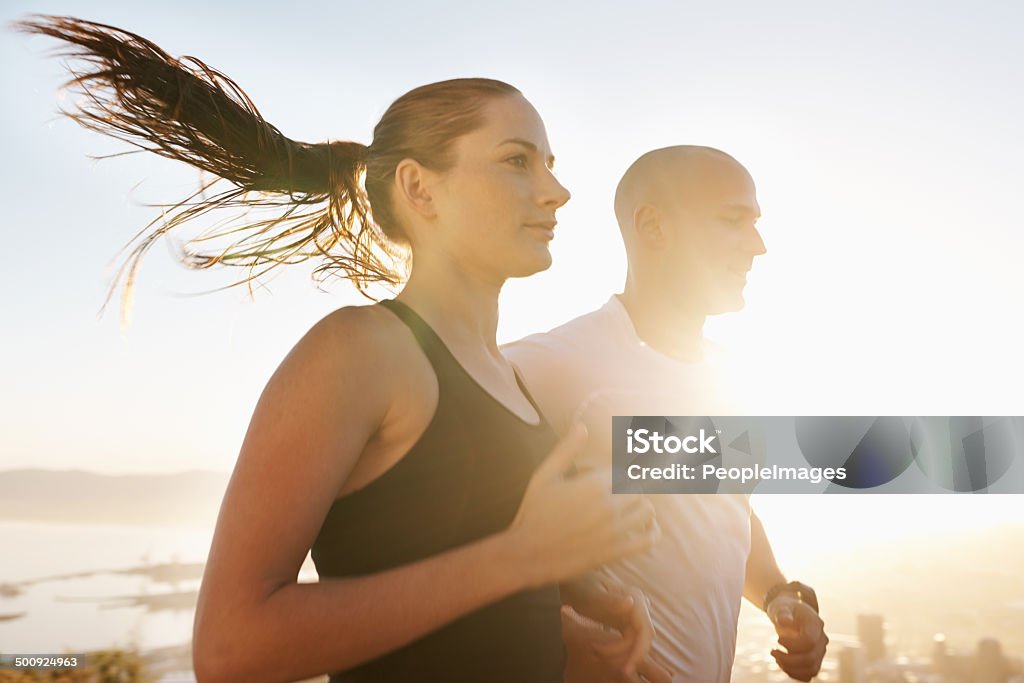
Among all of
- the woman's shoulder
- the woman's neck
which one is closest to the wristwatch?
the woman's neck

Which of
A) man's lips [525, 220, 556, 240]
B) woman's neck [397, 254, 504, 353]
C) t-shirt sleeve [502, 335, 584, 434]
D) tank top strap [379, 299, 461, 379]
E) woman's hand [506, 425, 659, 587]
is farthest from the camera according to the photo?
t-shirt sleeve [502, 335, 584, 434]

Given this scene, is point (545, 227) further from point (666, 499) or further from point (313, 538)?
point (666, 499)

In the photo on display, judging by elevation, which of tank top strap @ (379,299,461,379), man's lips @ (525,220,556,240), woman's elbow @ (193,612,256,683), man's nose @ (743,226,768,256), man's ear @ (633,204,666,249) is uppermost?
man's ear @ (633,204,666,249)

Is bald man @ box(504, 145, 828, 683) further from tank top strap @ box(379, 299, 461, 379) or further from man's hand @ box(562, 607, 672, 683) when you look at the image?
tank top strap @ box(379, 299, 461, 379)

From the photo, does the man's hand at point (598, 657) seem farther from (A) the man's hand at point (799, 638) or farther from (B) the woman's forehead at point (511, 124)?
(B) the woman's forehead at point (511, 124)

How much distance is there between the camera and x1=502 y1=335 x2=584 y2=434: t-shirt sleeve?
2879 millimetres

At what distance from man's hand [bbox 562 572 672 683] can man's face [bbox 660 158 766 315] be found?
4.85ft

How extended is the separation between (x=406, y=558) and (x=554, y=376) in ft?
5.02

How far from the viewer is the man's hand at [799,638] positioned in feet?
8.77

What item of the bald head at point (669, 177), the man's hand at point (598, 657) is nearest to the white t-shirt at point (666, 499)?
the man's hand at point (598, 657)

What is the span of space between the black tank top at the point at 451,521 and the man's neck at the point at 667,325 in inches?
66.3

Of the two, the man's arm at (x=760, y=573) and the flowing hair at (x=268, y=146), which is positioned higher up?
the flowing hair at (x=268, y=146)

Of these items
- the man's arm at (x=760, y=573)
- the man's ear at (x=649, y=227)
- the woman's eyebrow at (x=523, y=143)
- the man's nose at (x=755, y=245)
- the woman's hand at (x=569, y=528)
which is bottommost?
the woman's hand at (x=569, y=528)

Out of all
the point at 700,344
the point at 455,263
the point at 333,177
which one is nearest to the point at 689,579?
the point at 700,344
